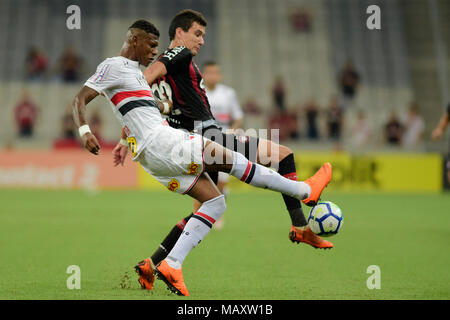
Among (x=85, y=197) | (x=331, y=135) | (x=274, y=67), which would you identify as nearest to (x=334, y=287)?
(x=85, y=197)

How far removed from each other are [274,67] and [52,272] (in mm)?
20204

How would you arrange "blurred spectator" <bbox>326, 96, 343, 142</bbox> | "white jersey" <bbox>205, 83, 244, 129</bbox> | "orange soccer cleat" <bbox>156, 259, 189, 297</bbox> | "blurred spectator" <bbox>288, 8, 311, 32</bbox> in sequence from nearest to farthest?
"orange soccer cleat" <bbox>156, 259, 189, 297</bbox>, "white jersey" <bbox>205, 83, 244, 129</bbox>, "blurred spectator" <bbox>326, 96, 343, 142</bbox>, "blurred spectator" <bbox>288, 8, 311, 32</bbox>

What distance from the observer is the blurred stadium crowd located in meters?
21.4

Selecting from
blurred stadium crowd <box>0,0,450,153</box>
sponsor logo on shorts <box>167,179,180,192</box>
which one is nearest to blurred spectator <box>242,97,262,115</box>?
blurred stadium crowd <box>0,0,450,153</box>

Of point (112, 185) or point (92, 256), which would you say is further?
point (112, 185)

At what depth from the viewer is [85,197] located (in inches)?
617

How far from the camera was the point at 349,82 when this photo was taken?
23.2 meters

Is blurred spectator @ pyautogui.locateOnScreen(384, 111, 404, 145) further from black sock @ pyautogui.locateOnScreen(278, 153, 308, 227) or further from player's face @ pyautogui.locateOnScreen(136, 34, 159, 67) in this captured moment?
player's face @ pyautogui.locateOnScreen(136, 34, 159, 67)

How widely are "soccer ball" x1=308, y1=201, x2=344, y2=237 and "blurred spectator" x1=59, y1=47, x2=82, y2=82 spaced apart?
59.5 ft

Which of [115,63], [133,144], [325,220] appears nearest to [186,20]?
[115,63]

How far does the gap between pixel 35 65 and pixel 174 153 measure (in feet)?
61.8

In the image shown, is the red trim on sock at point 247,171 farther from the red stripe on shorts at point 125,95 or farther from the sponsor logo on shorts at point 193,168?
the red stripe on shorts at point 125,95

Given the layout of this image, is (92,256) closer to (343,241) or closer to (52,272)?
(52,272)
